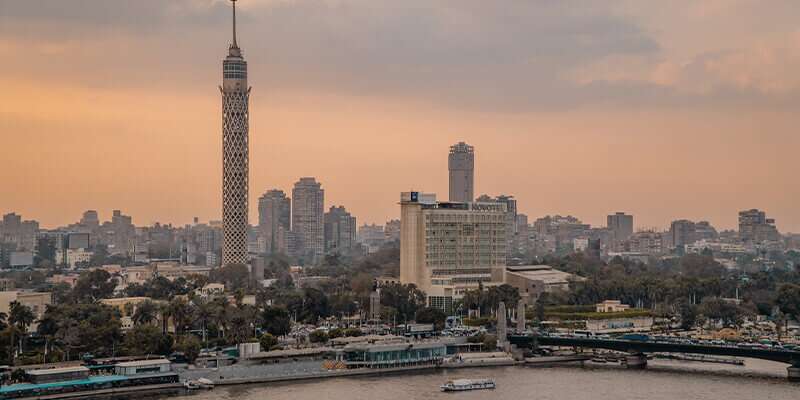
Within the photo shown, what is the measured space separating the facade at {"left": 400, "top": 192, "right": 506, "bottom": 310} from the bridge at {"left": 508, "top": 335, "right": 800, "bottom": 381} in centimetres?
1069

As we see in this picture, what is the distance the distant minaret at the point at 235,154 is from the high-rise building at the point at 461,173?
4147 centimetres

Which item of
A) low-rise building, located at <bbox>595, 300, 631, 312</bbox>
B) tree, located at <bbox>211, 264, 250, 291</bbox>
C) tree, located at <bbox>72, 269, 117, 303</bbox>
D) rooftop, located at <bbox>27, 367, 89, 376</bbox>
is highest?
tree, located at <bbox>211, 264, 250, 291</bbox>

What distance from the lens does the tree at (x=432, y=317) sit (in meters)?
49.9

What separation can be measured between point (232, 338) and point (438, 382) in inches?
361

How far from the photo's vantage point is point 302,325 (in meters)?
51.8

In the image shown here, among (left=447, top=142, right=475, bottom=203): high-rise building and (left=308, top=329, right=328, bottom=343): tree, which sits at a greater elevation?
(left=447, top=142, right=475, bottom=203): high-rise building

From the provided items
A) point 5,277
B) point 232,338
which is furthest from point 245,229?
Result: point 232,338

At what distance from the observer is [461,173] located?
114250mm

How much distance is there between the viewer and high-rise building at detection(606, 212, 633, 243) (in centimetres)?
15125

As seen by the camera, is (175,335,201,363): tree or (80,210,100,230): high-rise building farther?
(80,210,100,230): high-rise building

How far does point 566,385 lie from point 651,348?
251 inches

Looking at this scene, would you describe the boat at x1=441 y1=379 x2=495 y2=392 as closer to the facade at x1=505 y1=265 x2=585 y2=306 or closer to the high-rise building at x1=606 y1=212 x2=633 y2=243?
the facade at x1=505 y1=265 x2=585 y2=306

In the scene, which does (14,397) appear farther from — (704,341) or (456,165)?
(456,165)

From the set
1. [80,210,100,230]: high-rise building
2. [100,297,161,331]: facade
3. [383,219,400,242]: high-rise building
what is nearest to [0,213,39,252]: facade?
[80,210,100,230]: high-rise building
